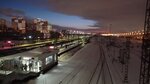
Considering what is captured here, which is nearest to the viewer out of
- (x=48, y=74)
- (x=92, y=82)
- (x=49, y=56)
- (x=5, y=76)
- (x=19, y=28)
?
(x=5, y=76)

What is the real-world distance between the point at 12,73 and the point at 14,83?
1.45 m

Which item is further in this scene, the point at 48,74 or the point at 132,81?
the point at 48,74

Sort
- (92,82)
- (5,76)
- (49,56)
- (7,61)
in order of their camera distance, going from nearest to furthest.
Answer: (5,76)
(92,82)
(7,61)
(49,56)

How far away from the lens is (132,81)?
86.4 ft

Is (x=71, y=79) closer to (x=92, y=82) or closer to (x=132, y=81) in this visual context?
(x=92, y=82)

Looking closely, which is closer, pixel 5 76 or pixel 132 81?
pixel 5 76

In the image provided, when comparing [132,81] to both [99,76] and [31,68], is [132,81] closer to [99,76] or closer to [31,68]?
[99,76]

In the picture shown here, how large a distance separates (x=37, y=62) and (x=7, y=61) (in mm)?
4205

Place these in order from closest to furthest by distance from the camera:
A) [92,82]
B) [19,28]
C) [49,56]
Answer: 1. [92,82]
2. [49,56]
3. [19,28]

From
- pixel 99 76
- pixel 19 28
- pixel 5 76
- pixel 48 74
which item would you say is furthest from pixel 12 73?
pixel 19 28

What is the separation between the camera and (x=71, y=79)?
2636 cm

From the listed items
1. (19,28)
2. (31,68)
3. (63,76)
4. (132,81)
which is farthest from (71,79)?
(19,28)

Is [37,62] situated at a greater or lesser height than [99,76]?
greater

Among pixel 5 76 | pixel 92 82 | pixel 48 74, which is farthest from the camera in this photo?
pixel 48 74
